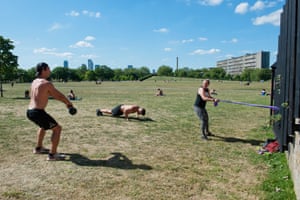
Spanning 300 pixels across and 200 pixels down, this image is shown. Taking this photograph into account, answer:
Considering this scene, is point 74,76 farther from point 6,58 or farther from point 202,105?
point 202,105

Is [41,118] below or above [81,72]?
below

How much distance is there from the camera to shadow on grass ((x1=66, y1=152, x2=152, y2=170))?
4.86 metres

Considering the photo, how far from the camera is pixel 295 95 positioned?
4.21 metres

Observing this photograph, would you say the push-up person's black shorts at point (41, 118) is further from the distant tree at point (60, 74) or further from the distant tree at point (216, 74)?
the distant tree at point (216, 74)

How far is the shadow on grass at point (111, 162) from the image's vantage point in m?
4.86

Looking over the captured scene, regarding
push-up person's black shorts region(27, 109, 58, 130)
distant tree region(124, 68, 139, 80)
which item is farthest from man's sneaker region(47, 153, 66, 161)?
distant tree region(124, 68, 139, 80)

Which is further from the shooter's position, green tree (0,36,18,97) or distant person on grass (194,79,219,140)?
green tree (0,36,18,97)

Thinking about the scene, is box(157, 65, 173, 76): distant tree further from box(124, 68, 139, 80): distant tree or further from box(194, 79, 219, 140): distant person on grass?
box(194, 79, 219, 140): distant person on grass

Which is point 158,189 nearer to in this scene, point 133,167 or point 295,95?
point 133,167

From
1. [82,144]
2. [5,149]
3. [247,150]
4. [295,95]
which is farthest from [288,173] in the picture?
[5,149]

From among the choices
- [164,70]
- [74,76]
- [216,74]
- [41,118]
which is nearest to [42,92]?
[41,118]

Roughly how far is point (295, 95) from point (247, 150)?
233cm

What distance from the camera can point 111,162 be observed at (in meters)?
5.09

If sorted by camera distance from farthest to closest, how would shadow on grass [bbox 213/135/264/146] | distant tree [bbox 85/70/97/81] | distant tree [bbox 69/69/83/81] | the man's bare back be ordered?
1. distant tree [bbox 85/70/97/81]
2. distant tree [bbox 69/69/83/81]
3. shadow on grass [bbox 213/135/264/146]
4. the man's bare back
